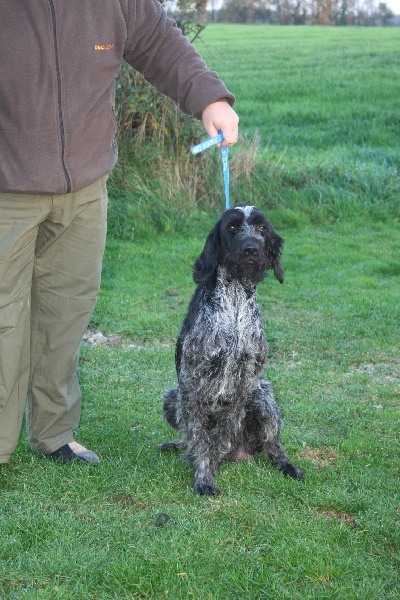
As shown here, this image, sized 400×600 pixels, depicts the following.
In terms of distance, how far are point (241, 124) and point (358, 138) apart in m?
2.57

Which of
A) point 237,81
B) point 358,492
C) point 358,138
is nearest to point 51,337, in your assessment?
point 358,492

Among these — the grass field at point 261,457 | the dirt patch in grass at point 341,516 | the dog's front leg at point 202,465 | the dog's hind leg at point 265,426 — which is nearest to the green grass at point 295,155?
the grass field at point 261,457

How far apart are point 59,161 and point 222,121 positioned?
0.80 m

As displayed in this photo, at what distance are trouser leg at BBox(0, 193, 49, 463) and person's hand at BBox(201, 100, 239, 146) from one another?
0.88 m

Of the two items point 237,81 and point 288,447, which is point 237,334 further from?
point 237,81

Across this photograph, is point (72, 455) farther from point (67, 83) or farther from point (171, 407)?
point (67, 83)

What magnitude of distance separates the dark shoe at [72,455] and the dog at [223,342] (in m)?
0.52

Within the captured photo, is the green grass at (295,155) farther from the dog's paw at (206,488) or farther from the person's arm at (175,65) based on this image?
the dog's paw at (206,488)

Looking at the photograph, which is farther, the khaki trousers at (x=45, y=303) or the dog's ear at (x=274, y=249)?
the dog's ear at (x=274, y=249)

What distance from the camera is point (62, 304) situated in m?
4.48

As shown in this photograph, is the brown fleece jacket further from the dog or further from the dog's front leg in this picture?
the dog's front leg

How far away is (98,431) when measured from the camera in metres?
5.15

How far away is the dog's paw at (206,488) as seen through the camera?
4.27 metres

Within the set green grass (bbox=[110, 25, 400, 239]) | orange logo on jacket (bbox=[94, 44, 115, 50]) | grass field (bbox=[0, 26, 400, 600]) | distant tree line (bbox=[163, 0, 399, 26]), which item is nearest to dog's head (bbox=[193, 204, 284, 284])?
orange logo on jacket (bbox=[94, 44, 115, 50])
